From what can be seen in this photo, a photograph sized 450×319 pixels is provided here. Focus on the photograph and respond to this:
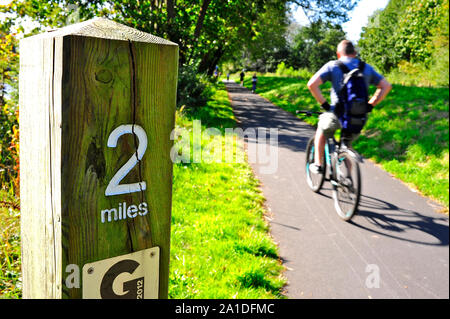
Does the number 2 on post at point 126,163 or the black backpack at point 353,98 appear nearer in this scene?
the number 2 on post at point 126,163

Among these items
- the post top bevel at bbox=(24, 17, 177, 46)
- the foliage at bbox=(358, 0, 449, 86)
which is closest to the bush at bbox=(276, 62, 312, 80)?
the foliage at bbox=(358, 0, 449, 86)

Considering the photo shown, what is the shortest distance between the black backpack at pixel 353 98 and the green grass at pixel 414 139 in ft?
7.72

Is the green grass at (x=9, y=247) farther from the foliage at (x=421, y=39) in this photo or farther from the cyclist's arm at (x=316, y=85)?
the foliage at (x=421, y=39)

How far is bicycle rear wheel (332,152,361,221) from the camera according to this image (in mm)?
4562

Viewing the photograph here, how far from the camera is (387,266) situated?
3.76 m

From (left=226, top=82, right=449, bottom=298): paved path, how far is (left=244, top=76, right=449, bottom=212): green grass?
45cm

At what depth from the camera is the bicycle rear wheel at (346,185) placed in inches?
180

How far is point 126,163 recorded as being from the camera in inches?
40.1

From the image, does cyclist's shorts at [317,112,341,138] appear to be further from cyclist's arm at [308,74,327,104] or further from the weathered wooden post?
the weathered wooden post

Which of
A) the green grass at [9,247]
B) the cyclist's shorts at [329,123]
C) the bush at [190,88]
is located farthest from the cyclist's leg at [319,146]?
the bush at [190,88]

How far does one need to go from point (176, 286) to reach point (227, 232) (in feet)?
3.87

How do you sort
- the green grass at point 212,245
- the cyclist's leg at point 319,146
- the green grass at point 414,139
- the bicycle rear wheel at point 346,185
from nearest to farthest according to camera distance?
the green grass at point 212,245, the bicycle rear wheel at point 346,185, the cyclist's leg at point 319,146, the green grass at point 414,139

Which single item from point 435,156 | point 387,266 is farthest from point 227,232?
point 435,156

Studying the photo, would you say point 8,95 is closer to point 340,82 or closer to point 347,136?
point 340,82
